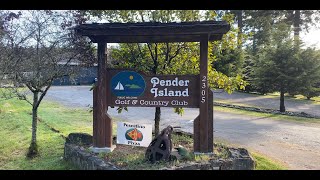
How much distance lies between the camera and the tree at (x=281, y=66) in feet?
59.6

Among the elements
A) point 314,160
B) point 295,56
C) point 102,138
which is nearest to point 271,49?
point 295,56

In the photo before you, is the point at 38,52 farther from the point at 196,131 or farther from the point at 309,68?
the point at 309,68

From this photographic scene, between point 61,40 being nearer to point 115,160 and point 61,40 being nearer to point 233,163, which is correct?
point 115,160

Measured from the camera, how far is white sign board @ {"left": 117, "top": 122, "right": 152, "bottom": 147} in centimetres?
759

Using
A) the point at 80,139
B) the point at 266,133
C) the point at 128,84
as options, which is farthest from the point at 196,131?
the point at 266,133

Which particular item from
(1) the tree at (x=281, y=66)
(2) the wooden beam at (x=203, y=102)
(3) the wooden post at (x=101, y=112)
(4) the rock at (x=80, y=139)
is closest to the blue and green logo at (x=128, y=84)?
(3) the wooden post at (x=101, y=112)

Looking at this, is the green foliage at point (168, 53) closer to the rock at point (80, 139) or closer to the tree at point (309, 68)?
the rock at point (80, 139)

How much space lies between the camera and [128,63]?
9.52 metres

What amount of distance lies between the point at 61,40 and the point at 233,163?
17.8 ft

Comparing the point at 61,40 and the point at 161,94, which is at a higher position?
the point at 61,40

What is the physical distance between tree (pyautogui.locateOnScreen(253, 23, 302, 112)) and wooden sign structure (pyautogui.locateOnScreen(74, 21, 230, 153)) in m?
11.7

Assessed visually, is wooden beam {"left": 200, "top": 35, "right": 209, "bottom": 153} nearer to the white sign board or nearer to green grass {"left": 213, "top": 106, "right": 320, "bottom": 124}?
the white sign board

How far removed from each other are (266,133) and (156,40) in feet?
21.0

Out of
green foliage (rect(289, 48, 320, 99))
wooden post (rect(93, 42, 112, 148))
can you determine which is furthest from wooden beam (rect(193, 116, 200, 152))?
green foliage (rect(289, 48, 320, 99))
